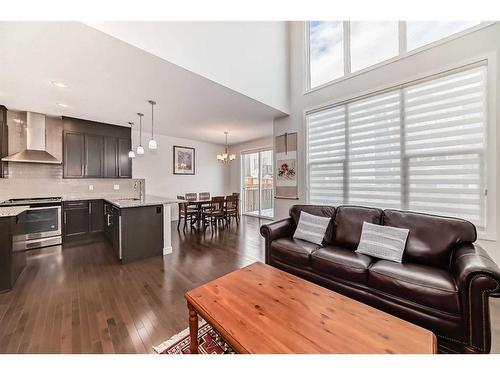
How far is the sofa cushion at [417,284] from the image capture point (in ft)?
4.73

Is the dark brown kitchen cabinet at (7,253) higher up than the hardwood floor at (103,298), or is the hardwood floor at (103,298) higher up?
the dark brown kitchen cabinet at (7,253)

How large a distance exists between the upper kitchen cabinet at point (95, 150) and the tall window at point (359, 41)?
458 centimetres

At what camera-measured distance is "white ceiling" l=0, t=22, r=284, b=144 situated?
1954 mm

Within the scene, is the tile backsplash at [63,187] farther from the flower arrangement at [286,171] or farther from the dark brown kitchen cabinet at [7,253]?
the flower arrangement at [286,171]

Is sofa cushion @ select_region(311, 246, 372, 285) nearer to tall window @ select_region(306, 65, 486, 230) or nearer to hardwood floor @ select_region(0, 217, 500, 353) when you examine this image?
hardwood floor @ select_region(0, 217, 500, 353)

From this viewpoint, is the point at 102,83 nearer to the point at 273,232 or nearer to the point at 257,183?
the point at 273,232

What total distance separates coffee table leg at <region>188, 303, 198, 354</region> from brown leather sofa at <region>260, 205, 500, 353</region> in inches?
53.2

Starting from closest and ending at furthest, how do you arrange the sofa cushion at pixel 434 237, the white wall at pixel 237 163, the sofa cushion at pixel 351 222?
the sofa cushion at pixel 434 237, the sofa cushion at pixel 351 222, the white wall at pixel 237 163

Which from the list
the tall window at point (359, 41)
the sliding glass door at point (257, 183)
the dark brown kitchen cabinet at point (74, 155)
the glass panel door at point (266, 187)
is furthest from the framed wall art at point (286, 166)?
the dark brown kitchen cabinet at point (74, 155)

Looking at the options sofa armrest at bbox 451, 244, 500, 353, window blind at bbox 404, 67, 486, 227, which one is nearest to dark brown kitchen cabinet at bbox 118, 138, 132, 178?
window blind at bbox 404, 67, 486, 227

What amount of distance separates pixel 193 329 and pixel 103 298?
4.73 feet

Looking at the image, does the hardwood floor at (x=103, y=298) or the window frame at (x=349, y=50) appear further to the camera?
the window frame at (x=349, y=50)

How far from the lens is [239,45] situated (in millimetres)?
3115
